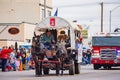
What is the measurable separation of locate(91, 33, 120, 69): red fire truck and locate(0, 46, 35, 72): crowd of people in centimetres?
501

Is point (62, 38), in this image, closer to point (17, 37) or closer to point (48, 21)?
point (48, 21)

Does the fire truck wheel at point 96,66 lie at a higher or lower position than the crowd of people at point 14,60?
lower

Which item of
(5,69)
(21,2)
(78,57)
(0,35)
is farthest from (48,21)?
(21,2)

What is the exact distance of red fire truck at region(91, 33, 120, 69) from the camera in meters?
38.2

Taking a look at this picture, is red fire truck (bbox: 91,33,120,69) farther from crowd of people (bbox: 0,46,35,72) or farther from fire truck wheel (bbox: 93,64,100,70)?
crowd of people (bbox: 0,46,35,72)

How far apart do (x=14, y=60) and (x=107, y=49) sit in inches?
274

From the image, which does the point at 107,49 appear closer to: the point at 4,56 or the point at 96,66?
the point at 96,66

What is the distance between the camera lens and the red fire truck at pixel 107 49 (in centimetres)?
3825

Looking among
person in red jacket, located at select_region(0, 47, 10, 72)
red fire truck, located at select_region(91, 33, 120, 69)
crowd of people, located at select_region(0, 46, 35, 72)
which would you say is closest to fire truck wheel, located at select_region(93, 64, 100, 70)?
red fire truck, located at select_region(91, 33, 120, 69)

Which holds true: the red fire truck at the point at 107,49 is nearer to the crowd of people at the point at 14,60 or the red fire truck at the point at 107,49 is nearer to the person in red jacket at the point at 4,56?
the crowd of people at the point at 14,60

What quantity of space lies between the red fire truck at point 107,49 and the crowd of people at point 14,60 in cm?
501

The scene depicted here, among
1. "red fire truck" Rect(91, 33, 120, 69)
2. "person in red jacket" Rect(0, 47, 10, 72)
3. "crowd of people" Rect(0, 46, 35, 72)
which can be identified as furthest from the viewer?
"red fire truck" Rect(91, 33, 120, 69)

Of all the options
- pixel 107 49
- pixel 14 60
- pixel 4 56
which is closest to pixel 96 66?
pixel 107 49

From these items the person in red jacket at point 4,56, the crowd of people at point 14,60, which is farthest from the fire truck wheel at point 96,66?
the person in red jacket at point 4,56
